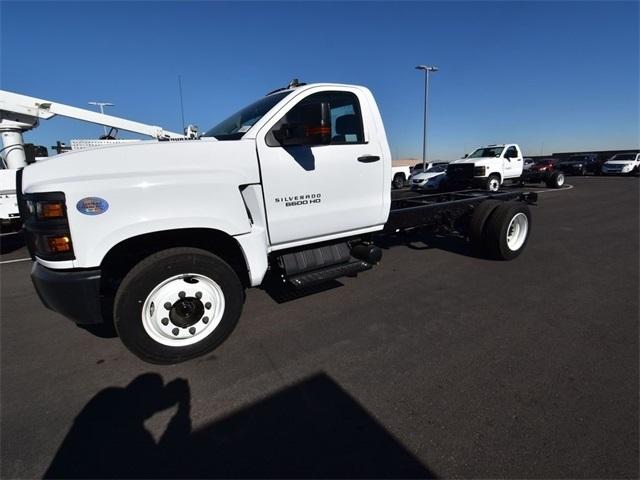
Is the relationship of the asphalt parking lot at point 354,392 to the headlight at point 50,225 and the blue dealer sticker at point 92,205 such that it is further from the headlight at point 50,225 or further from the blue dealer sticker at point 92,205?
the blue dealer sticker at point 92,205

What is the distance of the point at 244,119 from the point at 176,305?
2084mm

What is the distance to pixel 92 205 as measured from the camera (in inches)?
100

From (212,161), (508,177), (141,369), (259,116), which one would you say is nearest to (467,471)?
(141,369)

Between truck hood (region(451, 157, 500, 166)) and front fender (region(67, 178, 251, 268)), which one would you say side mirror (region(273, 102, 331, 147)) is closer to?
front fender (region(67, 178, 251, 268))

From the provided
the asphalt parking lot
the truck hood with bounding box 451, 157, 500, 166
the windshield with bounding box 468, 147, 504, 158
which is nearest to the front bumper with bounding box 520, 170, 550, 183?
the windshield with bounding box 468, 147, 504, 158

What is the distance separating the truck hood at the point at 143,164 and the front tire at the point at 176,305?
70 cm

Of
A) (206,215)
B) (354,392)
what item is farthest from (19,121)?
(354,392)

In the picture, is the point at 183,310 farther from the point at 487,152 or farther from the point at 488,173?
the point at 487,152

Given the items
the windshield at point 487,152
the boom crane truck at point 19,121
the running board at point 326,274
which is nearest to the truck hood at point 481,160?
the windshield at point 487,152

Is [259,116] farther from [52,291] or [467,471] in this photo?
[467,471]

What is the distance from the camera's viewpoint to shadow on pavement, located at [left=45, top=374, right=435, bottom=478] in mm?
1958

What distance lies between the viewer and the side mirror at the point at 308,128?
3033 millimetres

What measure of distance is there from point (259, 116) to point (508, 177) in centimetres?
1693

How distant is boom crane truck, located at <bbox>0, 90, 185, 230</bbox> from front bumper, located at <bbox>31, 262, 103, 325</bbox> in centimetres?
575
